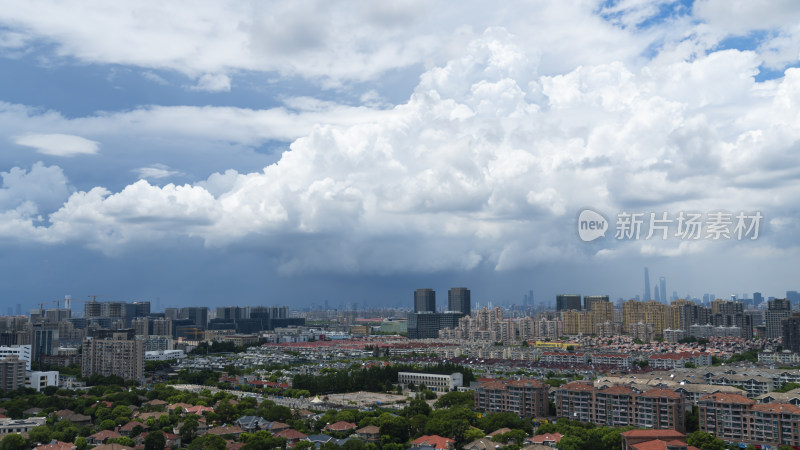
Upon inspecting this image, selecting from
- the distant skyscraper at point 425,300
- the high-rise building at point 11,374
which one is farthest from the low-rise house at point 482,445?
the distant skyscraper at point 425,300

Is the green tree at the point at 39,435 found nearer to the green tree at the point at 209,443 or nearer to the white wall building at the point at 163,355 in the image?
the green tree at the point at 209,443

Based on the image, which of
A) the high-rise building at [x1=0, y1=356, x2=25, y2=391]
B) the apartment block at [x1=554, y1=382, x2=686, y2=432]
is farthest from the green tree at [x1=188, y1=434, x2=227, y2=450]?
the high-rise building at [x1=0, y1=356, x2=25, y2=391]

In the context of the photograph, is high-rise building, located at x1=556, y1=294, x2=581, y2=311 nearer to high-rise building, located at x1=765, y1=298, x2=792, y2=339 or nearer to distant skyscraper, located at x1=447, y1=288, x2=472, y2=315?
distant skyscraper, located at x1=447, y1=288, x2=472, y2=315

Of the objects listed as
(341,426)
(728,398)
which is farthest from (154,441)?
(728,398)

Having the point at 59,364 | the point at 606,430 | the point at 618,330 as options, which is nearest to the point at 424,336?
the point at 618,330

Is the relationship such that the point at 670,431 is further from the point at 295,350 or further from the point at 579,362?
the point at 295,350

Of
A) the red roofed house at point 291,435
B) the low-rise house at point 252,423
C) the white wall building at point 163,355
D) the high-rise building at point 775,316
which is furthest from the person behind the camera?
the high-rise building at point 775,316

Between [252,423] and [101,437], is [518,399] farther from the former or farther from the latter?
[101,437]
